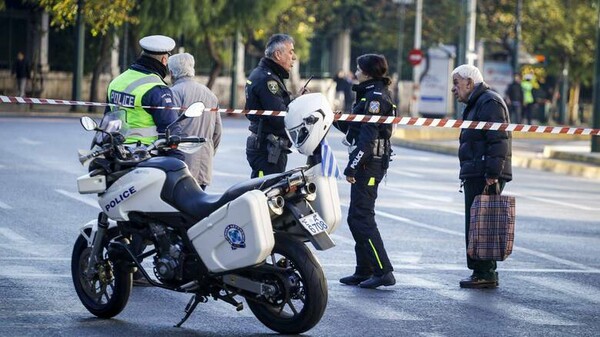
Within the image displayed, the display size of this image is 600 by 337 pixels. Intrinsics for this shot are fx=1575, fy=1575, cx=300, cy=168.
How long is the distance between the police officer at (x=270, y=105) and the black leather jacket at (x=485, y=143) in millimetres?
1396

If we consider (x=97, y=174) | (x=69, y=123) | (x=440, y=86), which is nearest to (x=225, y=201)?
(x=97, y=174)

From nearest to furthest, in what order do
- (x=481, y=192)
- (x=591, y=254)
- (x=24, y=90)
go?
1. (x=481, y=192)
2. (x=591, y=254)
3. (x=24, y=90)

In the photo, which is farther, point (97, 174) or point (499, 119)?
point (499, 119)

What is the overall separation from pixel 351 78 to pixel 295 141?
173 feet

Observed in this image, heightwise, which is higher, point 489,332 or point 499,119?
point 499,119

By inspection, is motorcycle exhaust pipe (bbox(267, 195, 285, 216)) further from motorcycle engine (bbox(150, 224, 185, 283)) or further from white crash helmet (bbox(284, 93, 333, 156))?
motorcycle engine (bbox(150, 224, 185, 283))

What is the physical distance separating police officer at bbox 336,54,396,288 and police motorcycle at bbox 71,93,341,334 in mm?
2177

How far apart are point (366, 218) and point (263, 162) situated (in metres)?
0.95

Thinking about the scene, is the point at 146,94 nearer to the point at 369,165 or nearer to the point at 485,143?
the point at 369,165

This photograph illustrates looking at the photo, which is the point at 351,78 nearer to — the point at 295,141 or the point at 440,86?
the point at 440,86

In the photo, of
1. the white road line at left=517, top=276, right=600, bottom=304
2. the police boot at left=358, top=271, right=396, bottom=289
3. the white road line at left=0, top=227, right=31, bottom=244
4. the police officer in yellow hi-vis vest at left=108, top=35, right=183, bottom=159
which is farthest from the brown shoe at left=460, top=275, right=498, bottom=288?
the white road line at left=0, top=227, right=31, bottom=244

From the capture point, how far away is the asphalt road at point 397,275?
984 cm

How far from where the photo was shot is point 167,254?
9.54 m

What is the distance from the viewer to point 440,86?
57844mm
